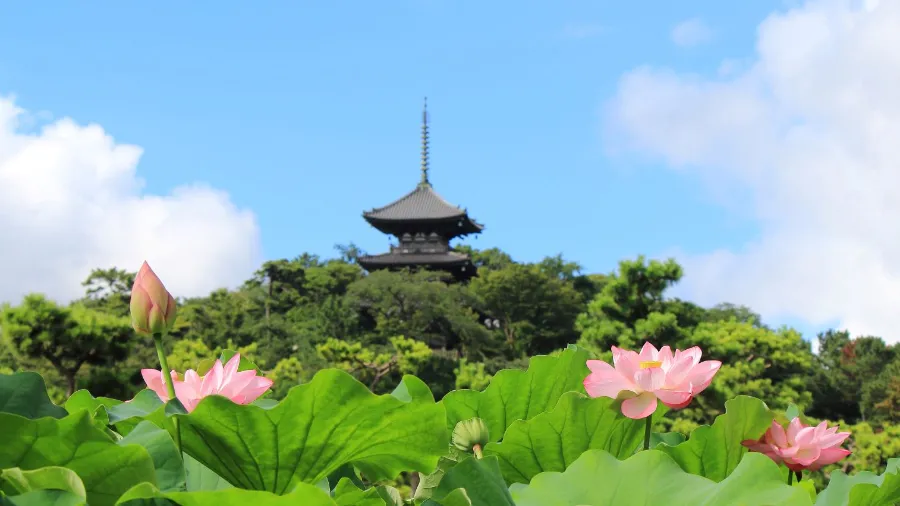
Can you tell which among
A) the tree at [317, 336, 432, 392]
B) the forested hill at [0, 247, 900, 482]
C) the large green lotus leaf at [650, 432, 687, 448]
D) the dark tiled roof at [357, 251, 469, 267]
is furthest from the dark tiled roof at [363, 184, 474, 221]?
the large green lotus leaf at [650, 432, 687, 448]

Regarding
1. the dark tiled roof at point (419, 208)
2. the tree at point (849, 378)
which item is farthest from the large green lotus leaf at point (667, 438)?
the dark tiled roof at point (419, 208)

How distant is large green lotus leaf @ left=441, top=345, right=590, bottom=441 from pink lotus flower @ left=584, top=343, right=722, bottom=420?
0.09m

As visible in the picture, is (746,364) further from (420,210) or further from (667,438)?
(420,210)

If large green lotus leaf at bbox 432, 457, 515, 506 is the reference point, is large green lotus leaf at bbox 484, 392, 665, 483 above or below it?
above

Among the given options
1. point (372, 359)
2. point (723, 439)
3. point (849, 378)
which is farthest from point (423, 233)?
point (723, 439)

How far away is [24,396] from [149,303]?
150 millimetres

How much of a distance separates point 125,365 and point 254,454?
13.4m

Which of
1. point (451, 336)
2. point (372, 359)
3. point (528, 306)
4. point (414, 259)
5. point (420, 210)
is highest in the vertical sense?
point (420, 210)

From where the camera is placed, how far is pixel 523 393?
0.84 metres

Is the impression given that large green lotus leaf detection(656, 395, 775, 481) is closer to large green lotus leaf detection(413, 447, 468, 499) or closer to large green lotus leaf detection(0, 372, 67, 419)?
large green lotus leaf detection(413, 447, 468, 499)

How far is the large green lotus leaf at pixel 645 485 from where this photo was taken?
21.2 inches

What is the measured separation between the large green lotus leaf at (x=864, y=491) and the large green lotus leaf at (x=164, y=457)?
18.9 inches

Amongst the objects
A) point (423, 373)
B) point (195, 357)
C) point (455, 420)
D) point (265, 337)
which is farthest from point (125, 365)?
point (455, 420)

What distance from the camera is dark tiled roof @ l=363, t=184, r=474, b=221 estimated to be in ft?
65.1
